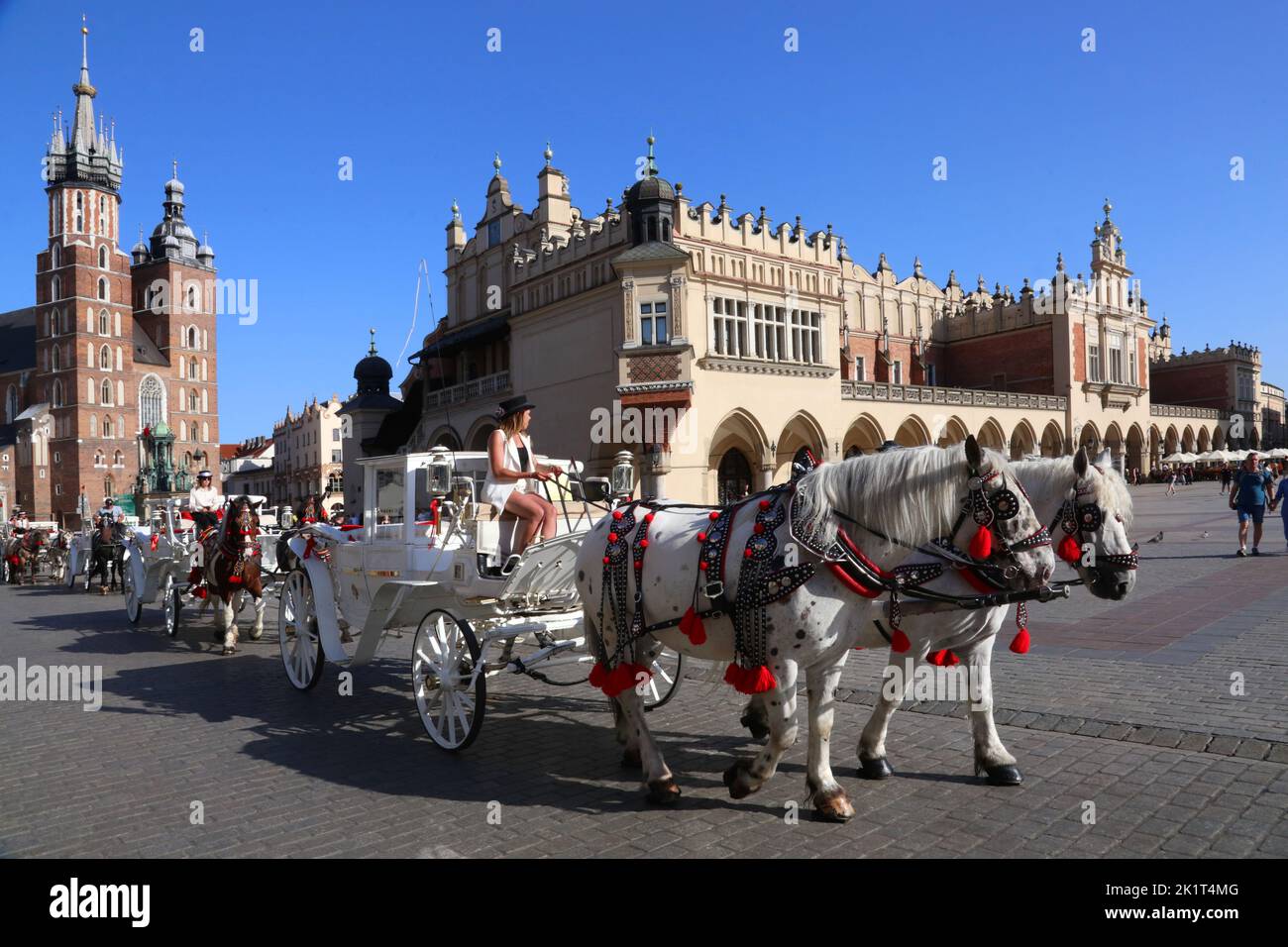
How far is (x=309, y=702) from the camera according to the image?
295 inches

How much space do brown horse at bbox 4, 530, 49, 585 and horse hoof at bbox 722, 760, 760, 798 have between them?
24.7m

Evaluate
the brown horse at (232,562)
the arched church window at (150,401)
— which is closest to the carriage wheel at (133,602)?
the brown horse at (232,562)

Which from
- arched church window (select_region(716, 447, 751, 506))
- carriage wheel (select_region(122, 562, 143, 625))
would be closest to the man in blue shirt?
arched church window (select_region(716, 447, 751, 506))

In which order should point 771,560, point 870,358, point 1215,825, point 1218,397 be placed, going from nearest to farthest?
point 1215,825
point 771,560
point 870,358
point 1218,397

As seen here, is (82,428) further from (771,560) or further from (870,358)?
(771,560)

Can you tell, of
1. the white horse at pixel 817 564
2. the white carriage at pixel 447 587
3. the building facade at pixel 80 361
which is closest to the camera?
the white horse at pixel 817 564

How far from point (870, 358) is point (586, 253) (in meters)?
20.1

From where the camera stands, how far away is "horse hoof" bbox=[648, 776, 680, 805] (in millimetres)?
4633

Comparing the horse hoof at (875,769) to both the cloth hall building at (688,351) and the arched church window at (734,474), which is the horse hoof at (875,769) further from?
the arched church window at (734,474)

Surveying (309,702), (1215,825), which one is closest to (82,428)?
(309,702)

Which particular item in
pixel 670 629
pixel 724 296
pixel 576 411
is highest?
pixel 724 296

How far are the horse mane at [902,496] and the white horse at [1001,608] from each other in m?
0.22

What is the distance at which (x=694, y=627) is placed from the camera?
4.51 meters

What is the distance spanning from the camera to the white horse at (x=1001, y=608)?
4527 millimetres
